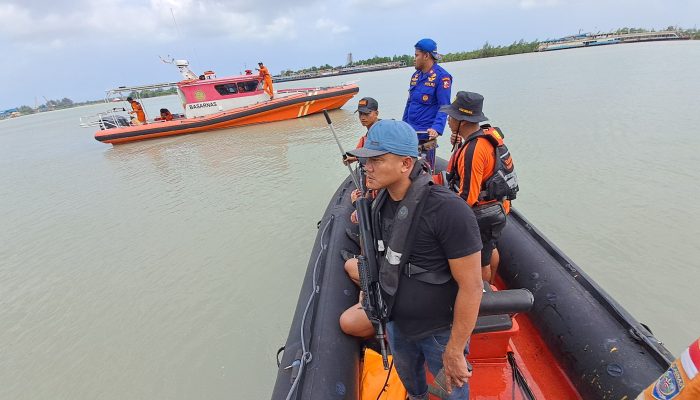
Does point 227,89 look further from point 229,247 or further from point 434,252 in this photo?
point 434,252

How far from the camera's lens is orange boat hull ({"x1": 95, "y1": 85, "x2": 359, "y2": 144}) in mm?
12039

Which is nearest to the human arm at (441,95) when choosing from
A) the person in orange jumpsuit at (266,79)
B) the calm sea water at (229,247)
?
the calm sea water at (229,247)

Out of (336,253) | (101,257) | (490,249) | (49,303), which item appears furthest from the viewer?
(101,257)

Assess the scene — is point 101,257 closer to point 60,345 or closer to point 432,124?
point 60,345

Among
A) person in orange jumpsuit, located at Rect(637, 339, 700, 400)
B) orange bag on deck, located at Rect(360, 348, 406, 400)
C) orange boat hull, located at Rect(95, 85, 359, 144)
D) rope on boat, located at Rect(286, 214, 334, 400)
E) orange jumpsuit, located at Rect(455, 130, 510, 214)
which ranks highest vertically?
orange jumpsuit, located at Rect(455, 130, 510, 214)

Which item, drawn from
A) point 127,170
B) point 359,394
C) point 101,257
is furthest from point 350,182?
point 127,170

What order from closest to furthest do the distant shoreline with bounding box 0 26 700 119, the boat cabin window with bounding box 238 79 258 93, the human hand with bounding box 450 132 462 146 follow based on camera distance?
the human hand with bounding box 450 132 462 146 → the boat cabin window with bounding box 238 79 258 93 → the distant shoreline with bounding box 0 26 700 119

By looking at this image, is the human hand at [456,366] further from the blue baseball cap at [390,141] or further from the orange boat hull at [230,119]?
the orange boat hull at [230,119]

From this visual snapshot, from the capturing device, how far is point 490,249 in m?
1.90

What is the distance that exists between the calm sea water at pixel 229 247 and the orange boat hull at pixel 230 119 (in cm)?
414

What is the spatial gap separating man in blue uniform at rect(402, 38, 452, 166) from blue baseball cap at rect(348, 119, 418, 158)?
1.68 metres

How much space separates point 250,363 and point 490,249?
1988 mm

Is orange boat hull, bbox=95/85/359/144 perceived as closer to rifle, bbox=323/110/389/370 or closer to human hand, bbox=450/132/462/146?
human hand, bbox=450/132/462/146

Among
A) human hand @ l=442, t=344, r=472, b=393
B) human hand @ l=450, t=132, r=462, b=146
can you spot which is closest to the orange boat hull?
human hand @ l=450, t=132, r=462, b=146
